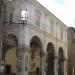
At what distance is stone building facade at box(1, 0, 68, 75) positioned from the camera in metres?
29.0

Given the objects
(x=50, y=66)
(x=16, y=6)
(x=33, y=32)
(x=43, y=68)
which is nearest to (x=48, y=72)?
(x=50, y=66)

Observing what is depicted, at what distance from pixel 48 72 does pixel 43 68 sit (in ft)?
15.0

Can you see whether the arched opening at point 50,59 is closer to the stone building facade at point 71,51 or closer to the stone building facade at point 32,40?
the stone building facade at point 32,40

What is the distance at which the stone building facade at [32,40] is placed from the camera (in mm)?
29031

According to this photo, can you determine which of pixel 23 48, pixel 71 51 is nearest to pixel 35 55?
pixel 23 48

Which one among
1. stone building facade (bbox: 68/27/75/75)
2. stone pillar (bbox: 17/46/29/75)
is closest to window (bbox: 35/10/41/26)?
stone pillar (bbox: 17/46/29/75)

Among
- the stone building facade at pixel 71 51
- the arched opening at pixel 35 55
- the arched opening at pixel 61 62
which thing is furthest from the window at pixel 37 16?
the stone building facade at pixel 71 51

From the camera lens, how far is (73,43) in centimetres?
4775

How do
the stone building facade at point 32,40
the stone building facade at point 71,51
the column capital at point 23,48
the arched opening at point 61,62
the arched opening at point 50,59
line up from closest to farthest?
1. the column capital at point 23,48
2. the stone building facade at point 32,40
3. the arched opening at point 50,59
4. the arched opening at point 61,62
5. the stone building facade at point 71,51

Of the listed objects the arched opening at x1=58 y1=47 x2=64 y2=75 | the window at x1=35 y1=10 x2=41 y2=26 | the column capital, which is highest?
the window at x1=35 y1=10 x2=41 y2=26

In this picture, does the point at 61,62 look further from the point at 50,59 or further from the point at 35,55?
the point at 35,55

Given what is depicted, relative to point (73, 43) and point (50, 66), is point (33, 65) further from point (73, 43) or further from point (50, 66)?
point (73, 43)

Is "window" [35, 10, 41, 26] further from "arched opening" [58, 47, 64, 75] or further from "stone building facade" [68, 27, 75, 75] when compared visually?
"stone building facade" [68, 27, 75, 75]

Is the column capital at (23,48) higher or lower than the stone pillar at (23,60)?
higher
